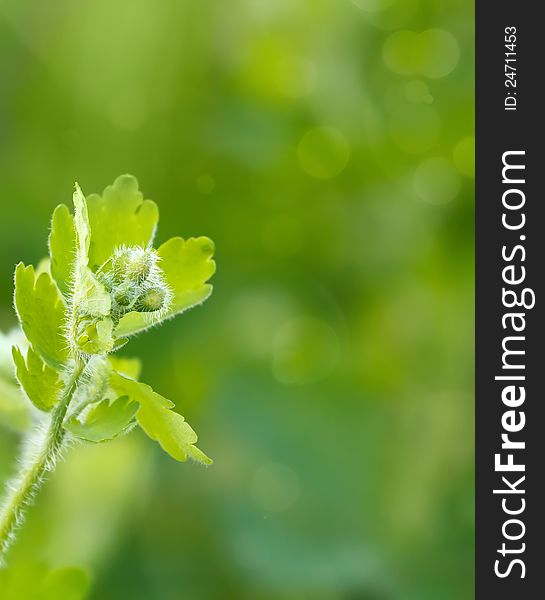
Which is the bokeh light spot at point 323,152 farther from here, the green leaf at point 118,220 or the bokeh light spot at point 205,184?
the green leaf at point 118,220

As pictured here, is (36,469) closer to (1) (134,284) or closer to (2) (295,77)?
(1) (134,284)

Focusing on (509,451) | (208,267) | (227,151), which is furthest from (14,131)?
(208,267)

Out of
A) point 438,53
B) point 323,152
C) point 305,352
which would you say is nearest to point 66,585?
point 305,352

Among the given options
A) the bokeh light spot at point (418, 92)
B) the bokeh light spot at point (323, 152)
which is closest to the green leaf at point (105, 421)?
the bokeh light spot at point (323, 152)

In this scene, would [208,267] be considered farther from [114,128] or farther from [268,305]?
[114,128]

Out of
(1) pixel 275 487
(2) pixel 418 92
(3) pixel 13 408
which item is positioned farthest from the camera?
(2) pixel 418 92
